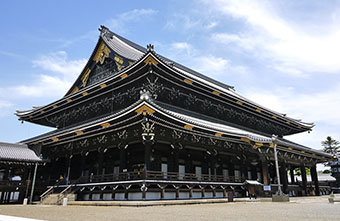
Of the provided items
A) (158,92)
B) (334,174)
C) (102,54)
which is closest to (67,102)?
(102,54)

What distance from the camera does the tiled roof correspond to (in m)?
22.9

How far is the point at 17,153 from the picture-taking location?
24234 millimetres

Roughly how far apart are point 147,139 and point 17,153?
602 inches

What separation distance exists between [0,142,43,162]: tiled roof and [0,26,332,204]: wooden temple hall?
2.52 ft

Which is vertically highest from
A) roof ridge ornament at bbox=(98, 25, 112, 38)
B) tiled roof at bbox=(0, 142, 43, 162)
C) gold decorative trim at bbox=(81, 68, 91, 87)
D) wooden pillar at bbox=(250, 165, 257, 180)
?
roof ridge ornament at bbox=(98, 25, 112, 38)

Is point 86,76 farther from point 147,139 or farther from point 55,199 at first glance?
point 147,139

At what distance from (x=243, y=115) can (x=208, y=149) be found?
31.8ft

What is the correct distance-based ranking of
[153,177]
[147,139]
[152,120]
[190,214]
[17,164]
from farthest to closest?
[17,164], [153,177], [147,139], [152,120], [190,214]

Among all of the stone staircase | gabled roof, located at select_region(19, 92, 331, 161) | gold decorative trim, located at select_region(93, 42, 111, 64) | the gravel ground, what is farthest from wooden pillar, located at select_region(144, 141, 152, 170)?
gold decorative trim, located at select_region(93, 42, 111, 64)

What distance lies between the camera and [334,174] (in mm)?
44719

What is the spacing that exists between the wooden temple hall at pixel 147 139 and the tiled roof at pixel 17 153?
77 centimetres

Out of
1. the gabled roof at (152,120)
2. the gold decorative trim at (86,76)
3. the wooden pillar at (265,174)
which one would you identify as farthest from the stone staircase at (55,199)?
the wooden pillar at (265,174)

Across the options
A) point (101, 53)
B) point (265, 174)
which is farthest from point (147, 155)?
point (101, 53)

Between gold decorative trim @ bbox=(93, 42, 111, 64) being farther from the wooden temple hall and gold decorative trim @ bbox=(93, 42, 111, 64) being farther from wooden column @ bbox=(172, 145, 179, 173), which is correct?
wooden column @ bbox=(172, 145, 179, 173)
